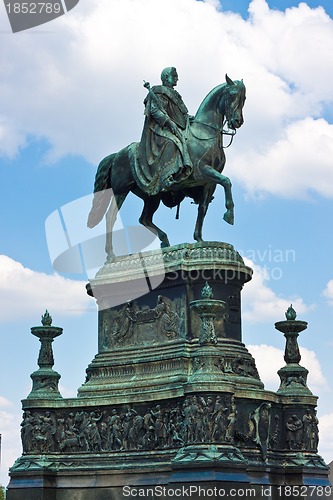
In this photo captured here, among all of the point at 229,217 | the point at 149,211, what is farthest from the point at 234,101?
the point at 149,211

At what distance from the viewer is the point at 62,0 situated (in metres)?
23.2

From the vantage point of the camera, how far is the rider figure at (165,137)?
26.9 metres

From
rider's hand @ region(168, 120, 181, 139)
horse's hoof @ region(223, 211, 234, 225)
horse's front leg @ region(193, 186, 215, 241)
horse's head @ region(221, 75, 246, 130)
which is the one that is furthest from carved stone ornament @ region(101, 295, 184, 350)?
horse's head @ region(221, 75, 246, 130)

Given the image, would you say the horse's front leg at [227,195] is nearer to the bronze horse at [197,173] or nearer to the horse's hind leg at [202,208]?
the bronze horse at [197,173]

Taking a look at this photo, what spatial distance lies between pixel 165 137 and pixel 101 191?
2.92m

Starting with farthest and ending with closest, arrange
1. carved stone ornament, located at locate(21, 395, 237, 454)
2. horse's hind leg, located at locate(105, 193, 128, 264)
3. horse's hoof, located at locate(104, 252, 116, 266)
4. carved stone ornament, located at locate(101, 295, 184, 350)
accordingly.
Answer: horse's hind leg, located at locate(105, 193, 128, 264) → horse's hoof, located at locate(104, 252, 116, 266) → carved stone ornament, located at locate(101, 295, 184, 350) → carved stone ornament, located at locate(21, 395, 237, 454)

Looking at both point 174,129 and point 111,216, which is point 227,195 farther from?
point 111,216

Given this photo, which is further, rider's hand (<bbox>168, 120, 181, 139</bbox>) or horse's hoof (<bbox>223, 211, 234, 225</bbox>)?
rider's hand (<bbox>168, 120, 181, 139</bbox>)

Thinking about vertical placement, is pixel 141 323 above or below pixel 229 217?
below

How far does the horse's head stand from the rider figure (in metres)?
1.31

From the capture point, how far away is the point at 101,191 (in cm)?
2941

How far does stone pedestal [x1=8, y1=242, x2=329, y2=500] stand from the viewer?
78.2 feet

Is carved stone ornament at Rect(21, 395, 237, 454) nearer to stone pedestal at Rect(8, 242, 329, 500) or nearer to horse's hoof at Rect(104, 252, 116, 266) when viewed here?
stone pedestal at Rect(8, 242, 329, 500)

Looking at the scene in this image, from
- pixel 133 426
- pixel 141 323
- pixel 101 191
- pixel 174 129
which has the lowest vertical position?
pixel 133 426
